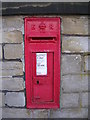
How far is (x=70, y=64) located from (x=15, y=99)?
90 centimetres

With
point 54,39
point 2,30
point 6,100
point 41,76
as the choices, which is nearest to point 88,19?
point 54,39

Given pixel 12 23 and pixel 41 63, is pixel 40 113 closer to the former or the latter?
pixel 41 63

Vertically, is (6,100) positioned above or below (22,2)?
below

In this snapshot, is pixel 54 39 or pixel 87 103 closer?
pixel 54 39

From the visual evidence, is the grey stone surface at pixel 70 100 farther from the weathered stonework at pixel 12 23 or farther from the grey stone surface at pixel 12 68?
the weathered stonework at pixel 12 23

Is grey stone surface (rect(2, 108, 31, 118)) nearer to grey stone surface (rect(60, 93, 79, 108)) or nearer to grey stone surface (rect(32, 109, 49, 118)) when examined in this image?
grey stone surface (rect(32, 109, 49, 118))

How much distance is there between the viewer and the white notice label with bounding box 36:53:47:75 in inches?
105

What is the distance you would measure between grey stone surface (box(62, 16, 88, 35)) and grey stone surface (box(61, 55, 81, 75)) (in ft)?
1.09

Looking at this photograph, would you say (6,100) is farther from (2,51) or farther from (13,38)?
(13,38)

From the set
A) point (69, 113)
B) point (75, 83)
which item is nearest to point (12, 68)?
point (75, 83)

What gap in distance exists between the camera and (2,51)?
9.10 ft

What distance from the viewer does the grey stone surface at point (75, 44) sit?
272cm

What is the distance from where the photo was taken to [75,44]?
273 centimetres

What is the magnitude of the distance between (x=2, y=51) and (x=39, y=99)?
83cm
